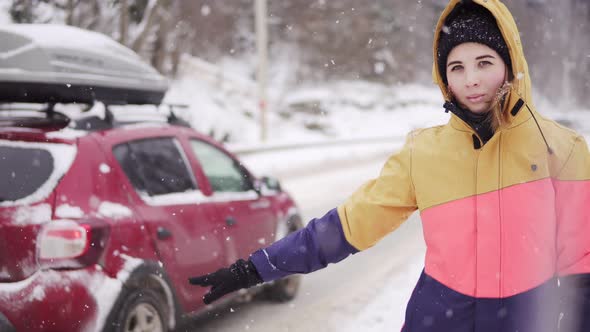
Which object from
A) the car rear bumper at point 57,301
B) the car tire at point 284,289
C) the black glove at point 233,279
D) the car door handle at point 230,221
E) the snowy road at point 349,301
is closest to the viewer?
the black glove at point 233,279

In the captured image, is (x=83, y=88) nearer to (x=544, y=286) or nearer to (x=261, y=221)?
(x=261, y=221)

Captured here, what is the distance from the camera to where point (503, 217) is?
1683 millimetres

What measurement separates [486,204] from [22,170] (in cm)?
260

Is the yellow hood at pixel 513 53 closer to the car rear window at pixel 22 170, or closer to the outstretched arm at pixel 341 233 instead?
the outstretched arm at pixel 341 233

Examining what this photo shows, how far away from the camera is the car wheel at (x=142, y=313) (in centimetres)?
321

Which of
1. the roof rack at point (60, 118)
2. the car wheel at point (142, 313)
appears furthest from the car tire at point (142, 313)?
the roof rack at point (60, 118)

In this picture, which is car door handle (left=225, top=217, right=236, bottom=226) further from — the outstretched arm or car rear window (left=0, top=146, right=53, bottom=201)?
the outstretched arm

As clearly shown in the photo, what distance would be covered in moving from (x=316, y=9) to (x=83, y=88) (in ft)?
121

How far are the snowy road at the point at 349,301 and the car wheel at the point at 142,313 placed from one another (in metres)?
0.55

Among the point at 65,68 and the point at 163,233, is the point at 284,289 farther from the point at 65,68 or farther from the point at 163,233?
the point at 65,68

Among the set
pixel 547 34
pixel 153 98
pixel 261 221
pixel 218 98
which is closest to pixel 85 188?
pixel 153 98

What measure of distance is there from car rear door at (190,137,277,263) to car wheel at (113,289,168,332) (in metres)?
0.77

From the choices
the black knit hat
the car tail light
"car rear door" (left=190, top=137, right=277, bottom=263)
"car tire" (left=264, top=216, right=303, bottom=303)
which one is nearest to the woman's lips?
the black knit hat

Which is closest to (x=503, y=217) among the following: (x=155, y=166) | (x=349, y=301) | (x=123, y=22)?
(x=155, y=166)
